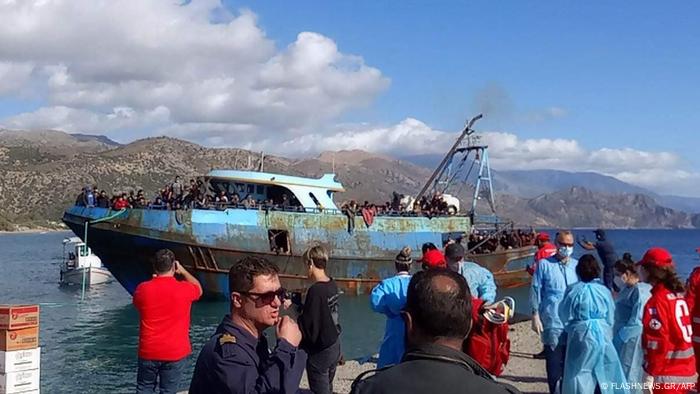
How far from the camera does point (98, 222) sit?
23406mm

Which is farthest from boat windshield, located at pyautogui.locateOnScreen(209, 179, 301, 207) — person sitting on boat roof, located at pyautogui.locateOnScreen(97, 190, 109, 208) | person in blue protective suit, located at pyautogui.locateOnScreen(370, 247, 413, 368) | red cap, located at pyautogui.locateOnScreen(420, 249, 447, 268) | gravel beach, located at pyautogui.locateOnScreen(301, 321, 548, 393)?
person in blue protective suit, located at pyautogui.locateOnScreen(370, 247, 413, 368)

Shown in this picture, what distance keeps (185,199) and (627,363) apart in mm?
19519

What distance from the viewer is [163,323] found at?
6016 millimetres

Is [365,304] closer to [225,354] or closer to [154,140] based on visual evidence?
[225,354]

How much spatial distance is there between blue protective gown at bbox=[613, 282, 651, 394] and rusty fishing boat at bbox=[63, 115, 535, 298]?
17.9 m

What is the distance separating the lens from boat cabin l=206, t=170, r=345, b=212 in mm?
25484

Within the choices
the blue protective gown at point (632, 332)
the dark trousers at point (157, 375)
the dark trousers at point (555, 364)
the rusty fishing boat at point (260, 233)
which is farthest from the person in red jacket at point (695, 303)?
the rusty fishing boat at point (260, 233)

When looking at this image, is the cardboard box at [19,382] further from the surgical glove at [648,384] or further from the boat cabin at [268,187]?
the boat cabin at [268,187]

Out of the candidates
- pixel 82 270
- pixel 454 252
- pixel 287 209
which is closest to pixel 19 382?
pixel 454 252

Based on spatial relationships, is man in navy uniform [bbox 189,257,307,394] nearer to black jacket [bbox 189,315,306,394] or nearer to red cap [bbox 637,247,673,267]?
black jacket [bbox 189,315,306,394]

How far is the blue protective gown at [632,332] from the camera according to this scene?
21.3ft

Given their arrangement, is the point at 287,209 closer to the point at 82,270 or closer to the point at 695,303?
the point at 82,270

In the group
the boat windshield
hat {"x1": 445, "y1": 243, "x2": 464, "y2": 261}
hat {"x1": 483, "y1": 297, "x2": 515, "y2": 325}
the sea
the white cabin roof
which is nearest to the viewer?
hat {"x1": 483, "y1": 297, "x2": 515, "y2": 325}

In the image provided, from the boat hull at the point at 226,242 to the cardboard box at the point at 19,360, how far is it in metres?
15.6
